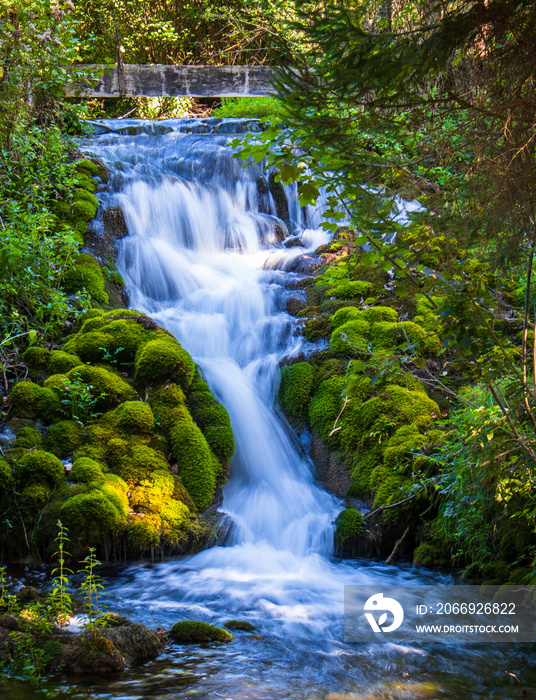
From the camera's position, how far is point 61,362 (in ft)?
21.4

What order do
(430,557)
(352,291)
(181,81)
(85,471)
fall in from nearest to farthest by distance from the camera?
1. (430,557)
2. (85,471)
3. (352,291)
4. (181,81)

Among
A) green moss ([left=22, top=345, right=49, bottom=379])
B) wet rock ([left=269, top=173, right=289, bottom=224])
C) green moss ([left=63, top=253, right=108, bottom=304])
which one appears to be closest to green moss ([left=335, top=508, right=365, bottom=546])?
green moss ([left=22, top=345, right=49, bottom=379])

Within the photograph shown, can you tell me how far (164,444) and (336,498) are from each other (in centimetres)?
196

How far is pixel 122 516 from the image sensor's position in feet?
16.8

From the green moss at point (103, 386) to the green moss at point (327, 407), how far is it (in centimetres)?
219

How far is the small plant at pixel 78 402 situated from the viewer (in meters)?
6.00

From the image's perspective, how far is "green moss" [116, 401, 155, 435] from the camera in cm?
607

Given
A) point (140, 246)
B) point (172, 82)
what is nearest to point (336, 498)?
point (140, 246)

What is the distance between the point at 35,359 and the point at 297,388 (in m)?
3.18

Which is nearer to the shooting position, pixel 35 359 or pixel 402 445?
pixel 402 445

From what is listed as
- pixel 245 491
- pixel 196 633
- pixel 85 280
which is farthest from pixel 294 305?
pixel 196 633

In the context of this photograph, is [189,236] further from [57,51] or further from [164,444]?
[164,444]

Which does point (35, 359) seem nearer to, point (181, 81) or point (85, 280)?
point (85, 280)

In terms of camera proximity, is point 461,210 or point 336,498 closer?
point 461,210
